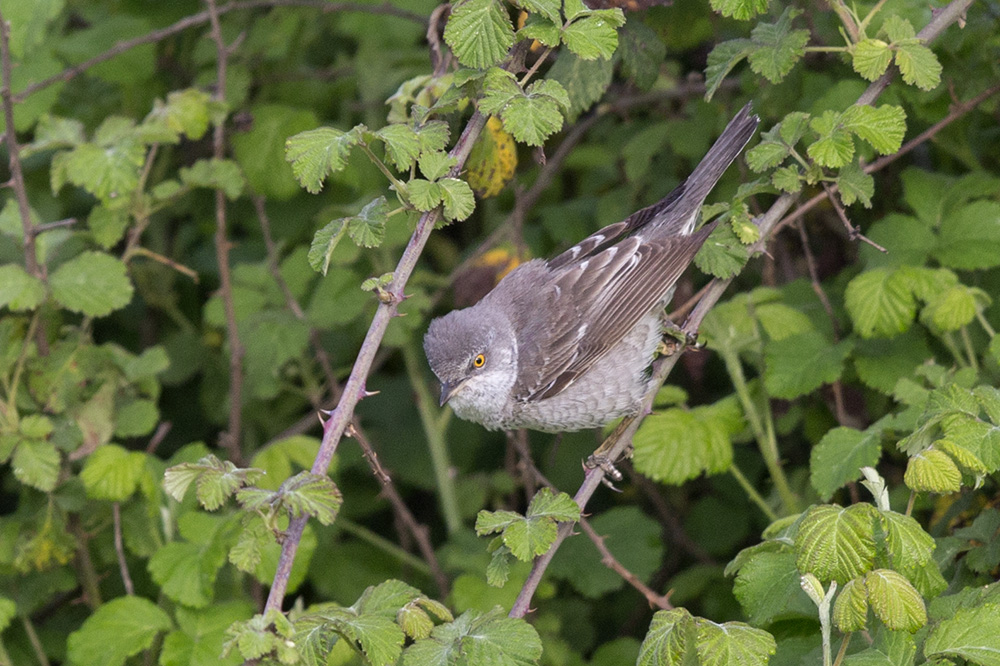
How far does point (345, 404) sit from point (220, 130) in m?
2.05

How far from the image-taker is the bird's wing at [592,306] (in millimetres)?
2863

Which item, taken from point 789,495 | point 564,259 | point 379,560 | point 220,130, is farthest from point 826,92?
point 379,560

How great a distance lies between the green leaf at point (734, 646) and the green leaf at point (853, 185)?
1.14 metres

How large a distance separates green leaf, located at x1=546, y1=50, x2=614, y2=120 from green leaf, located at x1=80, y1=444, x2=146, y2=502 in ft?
5.73

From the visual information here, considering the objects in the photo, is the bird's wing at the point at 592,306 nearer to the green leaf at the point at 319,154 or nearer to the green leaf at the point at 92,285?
the green leaf at the point at 319,154

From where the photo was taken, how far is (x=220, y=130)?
3.63 metres

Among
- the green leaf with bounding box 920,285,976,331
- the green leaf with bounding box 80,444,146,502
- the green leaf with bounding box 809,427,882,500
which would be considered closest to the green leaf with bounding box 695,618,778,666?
the green leaf with bounding box 809,427,882,500

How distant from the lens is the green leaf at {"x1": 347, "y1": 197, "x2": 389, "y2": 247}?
2072mm

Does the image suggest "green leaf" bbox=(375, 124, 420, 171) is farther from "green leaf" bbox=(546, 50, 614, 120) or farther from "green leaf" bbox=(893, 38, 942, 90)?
"green leaf" bbox=(893, 38, 942, 90)

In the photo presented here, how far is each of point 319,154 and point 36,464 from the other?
1.54 m

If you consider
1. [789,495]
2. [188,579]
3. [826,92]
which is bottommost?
[188,579]

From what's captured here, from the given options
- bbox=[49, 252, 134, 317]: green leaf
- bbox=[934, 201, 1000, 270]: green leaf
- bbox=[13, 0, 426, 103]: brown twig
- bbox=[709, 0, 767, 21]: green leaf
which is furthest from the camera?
bbox=[13, 0, 426, 103]: brown twig

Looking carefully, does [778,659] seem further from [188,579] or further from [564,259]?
[188,579]

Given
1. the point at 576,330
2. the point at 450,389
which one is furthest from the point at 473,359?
the point at 576,330
